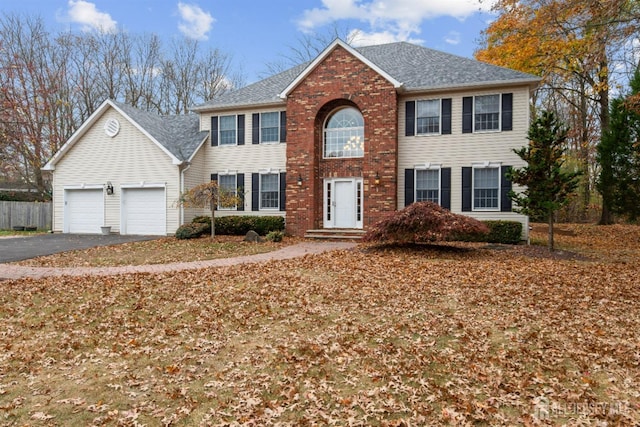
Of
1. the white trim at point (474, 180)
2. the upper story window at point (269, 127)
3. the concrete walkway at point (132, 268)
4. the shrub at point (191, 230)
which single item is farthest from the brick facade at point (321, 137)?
the concrete walkway at point (132, 268)

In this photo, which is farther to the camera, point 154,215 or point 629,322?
point 154,215

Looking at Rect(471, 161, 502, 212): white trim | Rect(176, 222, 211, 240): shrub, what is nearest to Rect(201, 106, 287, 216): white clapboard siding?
Rect(176, 222, 211, 240): shrub

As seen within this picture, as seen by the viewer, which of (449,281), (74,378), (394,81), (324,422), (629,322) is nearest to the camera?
(324,422)

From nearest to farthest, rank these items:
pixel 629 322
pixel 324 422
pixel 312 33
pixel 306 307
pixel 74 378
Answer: pixel 324 422, pixel 74 378, pixel 629 322, pixel 306 307, pixel 312 33

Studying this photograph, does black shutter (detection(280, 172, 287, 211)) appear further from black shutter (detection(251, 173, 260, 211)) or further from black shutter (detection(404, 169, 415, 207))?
black shutter (detection(404, 169, 415, 207))

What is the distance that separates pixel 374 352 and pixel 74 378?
3191 millimetres

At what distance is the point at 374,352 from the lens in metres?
4.63

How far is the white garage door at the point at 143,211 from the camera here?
57.6ft

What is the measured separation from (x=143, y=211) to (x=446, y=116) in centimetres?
1332

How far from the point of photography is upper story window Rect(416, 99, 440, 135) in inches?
611

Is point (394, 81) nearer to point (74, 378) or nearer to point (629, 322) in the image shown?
point (629, 322)

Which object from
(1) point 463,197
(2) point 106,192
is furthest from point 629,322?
(2) point 106,192

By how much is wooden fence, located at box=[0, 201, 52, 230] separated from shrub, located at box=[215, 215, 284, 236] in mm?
11641

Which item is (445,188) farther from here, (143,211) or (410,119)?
(143,211)
